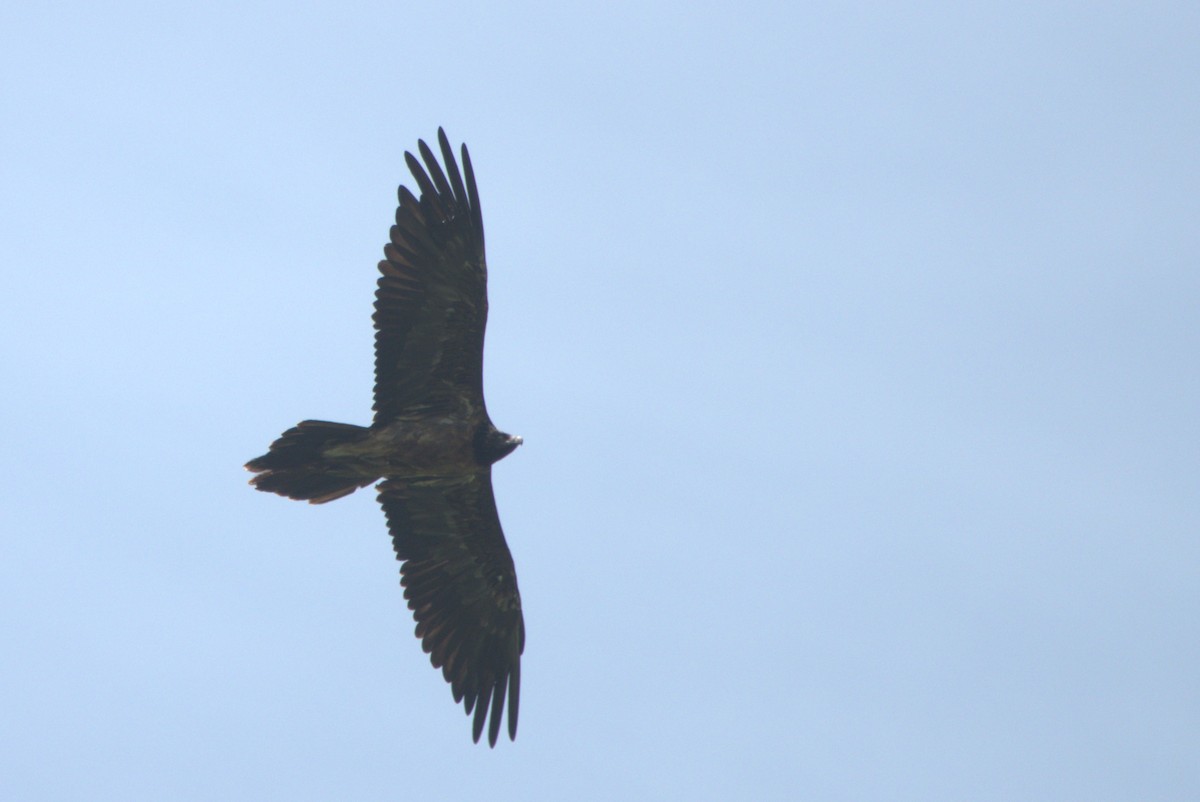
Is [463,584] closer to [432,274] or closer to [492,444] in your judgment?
→ [492,444]

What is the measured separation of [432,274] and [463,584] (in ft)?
13.3

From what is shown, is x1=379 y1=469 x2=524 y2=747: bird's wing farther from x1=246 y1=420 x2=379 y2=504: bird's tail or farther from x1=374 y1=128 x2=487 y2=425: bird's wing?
x1=374 y1=128 x2=487 y2=425: bird's wing

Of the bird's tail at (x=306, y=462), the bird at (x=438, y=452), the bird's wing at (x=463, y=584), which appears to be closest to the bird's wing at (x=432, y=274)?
the bird at (x=438, y=452)

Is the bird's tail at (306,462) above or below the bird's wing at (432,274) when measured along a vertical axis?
below

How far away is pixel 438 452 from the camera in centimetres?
1645

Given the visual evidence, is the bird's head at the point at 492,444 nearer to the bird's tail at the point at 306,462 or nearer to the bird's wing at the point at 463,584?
the bird's wing at the point at 463,584

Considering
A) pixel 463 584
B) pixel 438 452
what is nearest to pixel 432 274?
pixel 438 452

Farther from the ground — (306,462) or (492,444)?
(492,444)

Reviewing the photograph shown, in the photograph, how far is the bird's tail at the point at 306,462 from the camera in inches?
616

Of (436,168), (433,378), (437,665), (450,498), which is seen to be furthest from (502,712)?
(436,168)

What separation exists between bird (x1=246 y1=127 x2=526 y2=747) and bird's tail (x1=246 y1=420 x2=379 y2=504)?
1 centimetres

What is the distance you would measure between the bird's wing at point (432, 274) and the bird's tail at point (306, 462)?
0.86 meters

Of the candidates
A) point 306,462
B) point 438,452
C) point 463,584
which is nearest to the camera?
point 306,462

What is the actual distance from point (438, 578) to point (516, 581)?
3.24 feet
